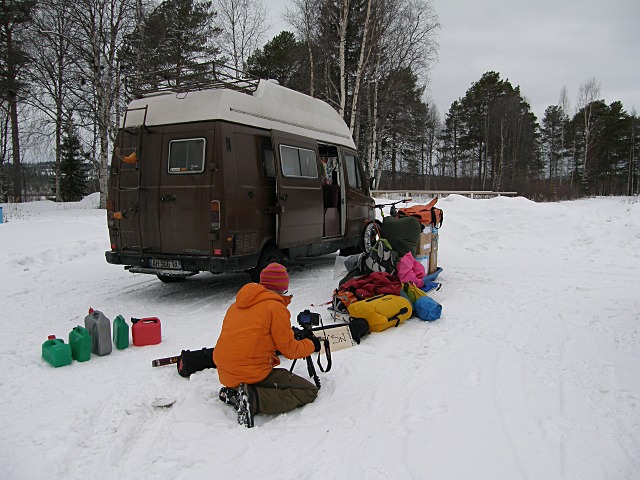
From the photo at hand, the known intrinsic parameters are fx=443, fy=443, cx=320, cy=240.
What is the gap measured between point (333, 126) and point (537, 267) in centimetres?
500

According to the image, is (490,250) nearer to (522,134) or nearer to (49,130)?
(49,130)

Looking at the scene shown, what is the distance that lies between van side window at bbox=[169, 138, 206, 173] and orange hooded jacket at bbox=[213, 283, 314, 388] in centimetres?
321

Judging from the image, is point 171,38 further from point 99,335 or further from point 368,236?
point 99,335

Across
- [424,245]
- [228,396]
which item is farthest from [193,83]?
[228,396]

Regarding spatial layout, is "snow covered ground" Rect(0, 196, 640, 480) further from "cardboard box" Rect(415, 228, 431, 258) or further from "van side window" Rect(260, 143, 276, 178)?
"van side window" Rect(260, 143, 276, 178)

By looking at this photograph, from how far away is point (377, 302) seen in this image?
17.0 ft

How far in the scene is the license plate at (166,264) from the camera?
6.12 meters

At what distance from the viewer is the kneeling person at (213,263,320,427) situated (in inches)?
Result: 124

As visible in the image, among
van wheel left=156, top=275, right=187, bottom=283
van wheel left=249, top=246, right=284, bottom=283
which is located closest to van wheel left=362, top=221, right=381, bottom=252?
van wheel left=249, top=246, right=284, bottom=283

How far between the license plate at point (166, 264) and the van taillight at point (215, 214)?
0.77 m

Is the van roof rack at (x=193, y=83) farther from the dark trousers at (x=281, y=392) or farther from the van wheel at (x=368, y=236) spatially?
the dark trousers at (x=281, y=392)

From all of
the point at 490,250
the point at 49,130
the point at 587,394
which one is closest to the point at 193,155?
the point at 587,394

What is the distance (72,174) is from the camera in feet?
94.7

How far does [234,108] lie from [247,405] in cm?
430
